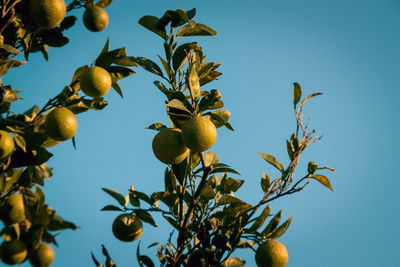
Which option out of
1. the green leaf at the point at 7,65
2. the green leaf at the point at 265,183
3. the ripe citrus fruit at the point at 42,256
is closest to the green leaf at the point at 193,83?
the green leaf at the point at 265,183

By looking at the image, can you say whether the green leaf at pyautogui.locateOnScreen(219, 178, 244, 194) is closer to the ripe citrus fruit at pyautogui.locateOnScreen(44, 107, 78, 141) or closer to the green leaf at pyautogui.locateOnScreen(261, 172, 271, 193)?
the green leaf at pyautogui.locateOnScreen(261, 172, 271, 193)

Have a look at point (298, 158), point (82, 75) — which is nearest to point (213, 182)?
point (298, 158)

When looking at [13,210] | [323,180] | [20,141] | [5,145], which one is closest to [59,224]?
[13,210]

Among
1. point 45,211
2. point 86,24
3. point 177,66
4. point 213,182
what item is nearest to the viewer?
point 45,211

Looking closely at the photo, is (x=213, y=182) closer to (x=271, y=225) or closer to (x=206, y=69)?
(x=271, y=225)

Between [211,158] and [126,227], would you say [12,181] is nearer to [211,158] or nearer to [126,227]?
[126,227]

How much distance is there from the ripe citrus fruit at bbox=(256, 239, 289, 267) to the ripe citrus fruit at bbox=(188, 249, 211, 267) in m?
0.28

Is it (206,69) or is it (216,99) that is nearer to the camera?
(216,99)

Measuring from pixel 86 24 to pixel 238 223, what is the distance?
5.80ft

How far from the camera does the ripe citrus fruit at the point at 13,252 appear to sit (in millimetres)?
1458

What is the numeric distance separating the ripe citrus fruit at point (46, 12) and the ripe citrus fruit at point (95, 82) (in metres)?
0.38

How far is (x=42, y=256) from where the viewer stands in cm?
145

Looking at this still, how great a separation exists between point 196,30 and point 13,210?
1462mm

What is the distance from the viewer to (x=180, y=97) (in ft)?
6.26
